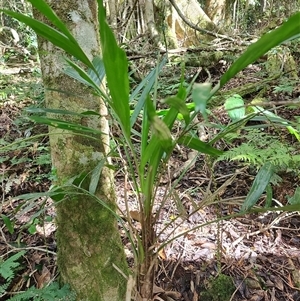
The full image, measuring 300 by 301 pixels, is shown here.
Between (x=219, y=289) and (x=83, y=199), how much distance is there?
585 millimetres

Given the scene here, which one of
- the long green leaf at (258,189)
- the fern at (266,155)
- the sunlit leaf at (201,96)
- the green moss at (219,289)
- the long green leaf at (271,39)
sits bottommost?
the green moss at (219,289)

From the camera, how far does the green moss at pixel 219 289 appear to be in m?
1.12

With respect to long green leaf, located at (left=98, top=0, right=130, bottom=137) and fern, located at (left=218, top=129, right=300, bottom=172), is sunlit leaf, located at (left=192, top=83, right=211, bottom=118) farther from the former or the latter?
fern, located at (left=218, top=129, right=300, bottom=172)

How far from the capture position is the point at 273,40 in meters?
0.47

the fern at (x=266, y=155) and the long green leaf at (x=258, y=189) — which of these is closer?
the long green leaf at (x=258, y=189)

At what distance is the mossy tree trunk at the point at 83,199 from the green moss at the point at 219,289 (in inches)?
12.2

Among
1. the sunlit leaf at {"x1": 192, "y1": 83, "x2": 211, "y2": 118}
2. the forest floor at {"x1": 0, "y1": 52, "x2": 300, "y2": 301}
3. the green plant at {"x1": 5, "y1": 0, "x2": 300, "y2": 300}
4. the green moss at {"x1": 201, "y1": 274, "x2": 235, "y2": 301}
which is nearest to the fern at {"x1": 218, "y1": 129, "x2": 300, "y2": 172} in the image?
the forest floor at {"x1": 0, "y1": 52, "x2": 300, "y2": 301}

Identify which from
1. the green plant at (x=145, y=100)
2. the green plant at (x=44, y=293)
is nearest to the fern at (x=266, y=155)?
the green plant at (x=145, y=100)

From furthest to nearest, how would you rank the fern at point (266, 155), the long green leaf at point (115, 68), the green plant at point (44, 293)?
the fern at point (266, 155)
the green plant at point (44, 293)
the long green leaf at point (115, 68)

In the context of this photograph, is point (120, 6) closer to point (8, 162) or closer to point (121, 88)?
point (8, 162)

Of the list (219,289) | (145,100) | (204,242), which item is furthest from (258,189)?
(204,242)

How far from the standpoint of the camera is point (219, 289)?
1.13 m

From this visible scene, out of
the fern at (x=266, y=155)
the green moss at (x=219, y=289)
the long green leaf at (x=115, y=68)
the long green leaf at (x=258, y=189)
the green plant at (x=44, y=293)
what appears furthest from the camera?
the fern at (x=266, y=155)

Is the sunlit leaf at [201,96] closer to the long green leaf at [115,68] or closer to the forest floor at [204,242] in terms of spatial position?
the long green leaf at [115,68]
